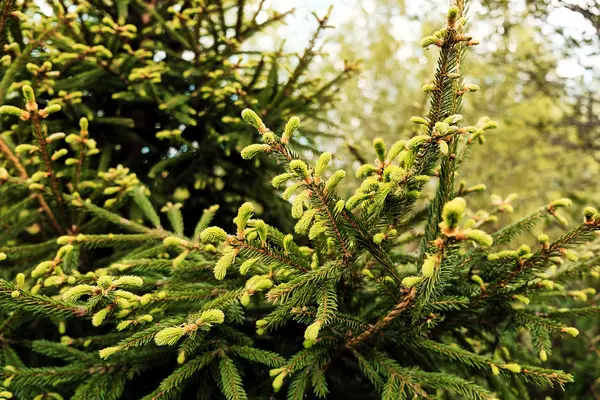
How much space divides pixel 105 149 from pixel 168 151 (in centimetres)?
60

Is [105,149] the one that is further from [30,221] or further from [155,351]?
[155,351]

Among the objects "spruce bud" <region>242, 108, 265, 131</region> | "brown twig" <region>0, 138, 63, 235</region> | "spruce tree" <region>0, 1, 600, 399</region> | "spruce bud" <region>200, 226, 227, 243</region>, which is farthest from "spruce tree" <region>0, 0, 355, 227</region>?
"spruce bud" <region>200, 226, 227, 243</region>

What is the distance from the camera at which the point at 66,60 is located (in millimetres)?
2637

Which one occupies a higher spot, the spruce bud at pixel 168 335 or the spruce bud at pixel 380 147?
the spruce bud at pixel 380 147

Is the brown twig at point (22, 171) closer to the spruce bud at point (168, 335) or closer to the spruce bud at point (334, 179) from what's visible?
the spruce bud at point (168, 335)

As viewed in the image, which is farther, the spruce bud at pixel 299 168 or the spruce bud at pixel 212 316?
the spruce bud at pixel 212 316

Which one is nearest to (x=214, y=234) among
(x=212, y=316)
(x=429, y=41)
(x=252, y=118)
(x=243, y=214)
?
(x=243, y=214)

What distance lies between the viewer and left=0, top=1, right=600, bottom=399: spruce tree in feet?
4.29

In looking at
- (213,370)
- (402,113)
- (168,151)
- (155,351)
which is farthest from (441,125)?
(402,113)

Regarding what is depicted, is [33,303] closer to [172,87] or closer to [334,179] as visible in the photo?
[334,179]

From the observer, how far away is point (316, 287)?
4.69 ft

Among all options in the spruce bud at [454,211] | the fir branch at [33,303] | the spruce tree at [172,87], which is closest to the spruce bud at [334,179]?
the spruce bud at [454,211]

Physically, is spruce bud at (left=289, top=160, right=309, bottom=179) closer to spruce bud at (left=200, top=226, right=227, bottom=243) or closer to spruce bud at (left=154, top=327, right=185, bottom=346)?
spruce bud at (left=200, top=226, right=227, bottom=243)

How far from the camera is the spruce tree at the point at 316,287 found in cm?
131
